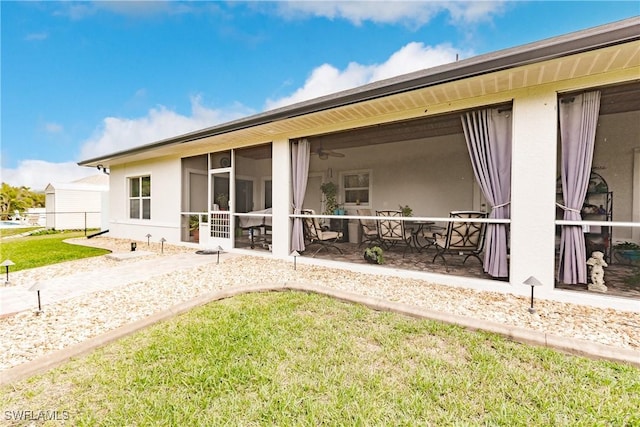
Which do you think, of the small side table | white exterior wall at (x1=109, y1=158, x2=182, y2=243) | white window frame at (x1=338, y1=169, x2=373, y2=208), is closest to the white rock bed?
the small side table

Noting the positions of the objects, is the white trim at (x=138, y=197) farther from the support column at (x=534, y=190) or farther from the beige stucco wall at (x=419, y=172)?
the support column at (x=534, y=190)

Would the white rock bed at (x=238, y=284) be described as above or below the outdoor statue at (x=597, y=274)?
below

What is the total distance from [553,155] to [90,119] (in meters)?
24.1

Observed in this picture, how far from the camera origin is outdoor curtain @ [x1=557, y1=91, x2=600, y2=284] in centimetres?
392

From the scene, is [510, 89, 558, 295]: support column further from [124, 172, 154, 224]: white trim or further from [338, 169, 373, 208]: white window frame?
[124, 172, 154, 224]: white trim

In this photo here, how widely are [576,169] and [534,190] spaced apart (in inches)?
23.1

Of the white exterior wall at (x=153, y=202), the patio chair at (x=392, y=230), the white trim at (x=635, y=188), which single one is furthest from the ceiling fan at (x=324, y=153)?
the white trim at (x=635, y=188)

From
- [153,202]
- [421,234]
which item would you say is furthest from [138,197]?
[421,234]

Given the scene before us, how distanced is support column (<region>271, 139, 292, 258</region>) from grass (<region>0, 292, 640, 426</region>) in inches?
147

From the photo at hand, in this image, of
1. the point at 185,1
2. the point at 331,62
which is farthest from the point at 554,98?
the point at 331,62

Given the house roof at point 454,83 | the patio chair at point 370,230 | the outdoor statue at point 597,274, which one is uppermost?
the house roof at point 454,83

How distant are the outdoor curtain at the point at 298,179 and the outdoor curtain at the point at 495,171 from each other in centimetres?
335

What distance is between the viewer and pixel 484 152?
4.66 meters

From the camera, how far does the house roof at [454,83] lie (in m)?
3.14
